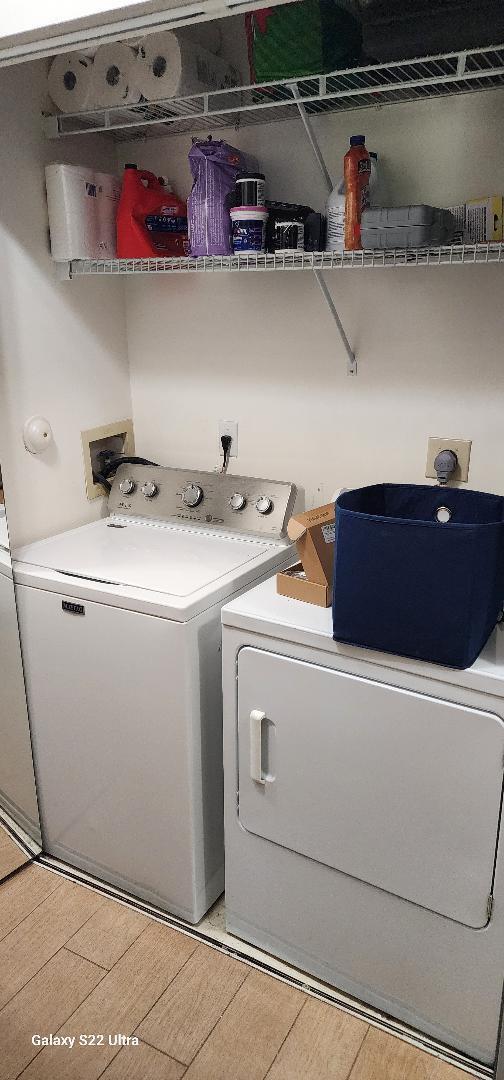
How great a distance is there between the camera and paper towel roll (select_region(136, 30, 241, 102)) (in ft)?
6.12

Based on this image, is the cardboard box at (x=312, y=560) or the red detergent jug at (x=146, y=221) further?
the red detergent jug at (x=146, y=221)

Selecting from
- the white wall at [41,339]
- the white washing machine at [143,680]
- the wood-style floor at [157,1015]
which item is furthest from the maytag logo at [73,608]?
the wood-style floor at [157,1015]

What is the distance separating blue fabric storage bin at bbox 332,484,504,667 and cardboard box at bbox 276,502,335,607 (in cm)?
17

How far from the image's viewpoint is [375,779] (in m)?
1.59

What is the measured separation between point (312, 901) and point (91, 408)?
5.18 feet

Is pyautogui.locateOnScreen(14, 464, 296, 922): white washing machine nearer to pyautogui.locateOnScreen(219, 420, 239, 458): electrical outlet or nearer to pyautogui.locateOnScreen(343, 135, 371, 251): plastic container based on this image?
pyautogui.locateOnScreen(219, 420, 239, 458): electrical outlet

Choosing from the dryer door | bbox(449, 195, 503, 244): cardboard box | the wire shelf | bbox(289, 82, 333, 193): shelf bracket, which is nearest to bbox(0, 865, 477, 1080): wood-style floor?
the dryer door

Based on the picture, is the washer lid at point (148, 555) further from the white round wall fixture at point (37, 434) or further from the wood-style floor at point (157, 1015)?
the wood-style floor at point (157, 1015)

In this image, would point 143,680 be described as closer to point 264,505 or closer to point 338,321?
point 264,505

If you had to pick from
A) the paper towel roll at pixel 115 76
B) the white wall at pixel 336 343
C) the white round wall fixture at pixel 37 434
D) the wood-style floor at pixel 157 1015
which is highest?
the paper towel roll at pixel 115 76

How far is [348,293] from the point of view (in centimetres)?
208

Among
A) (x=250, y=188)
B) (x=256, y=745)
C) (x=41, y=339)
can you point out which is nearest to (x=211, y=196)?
(x=250, y=188)

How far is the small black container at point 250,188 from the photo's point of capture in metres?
1.90

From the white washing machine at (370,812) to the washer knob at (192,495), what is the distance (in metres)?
0.59
